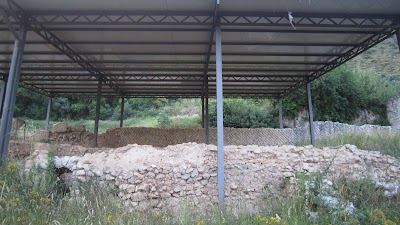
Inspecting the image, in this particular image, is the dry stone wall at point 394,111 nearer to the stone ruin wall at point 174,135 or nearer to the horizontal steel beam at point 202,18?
the stone ruin wall at point 174,135

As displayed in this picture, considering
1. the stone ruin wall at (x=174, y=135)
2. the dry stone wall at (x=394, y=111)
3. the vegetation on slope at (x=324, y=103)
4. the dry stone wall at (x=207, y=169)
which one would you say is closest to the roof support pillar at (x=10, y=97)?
the dry stone wall at (x=207, y=169)

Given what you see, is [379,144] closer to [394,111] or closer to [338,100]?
[338,100]

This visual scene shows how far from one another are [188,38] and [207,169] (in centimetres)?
531

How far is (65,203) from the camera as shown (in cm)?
518

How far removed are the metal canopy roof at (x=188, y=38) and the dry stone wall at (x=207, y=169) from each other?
4.28 meters

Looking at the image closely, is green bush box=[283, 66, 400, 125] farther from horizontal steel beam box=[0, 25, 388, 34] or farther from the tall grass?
the tall grass

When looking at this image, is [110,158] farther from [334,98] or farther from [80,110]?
[80,110]

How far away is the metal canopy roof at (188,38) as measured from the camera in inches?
364

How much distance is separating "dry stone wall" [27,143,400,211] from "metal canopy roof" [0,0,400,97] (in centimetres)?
428

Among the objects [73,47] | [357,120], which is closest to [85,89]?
[73,47]

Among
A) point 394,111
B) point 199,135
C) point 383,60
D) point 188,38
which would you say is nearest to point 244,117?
point 199,135

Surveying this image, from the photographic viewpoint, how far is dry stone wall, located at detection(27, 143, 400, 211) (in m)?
8.39

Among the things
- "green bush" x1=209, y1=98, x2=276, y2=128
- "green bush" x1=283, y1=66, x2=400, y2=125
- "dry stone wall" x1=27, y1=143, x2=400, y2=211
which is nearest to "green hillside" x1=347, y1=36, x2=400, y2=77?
"green bush" x1=283, y1=66, x2=400, y2=125

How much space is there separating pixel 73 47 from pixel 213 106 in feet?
59.0
